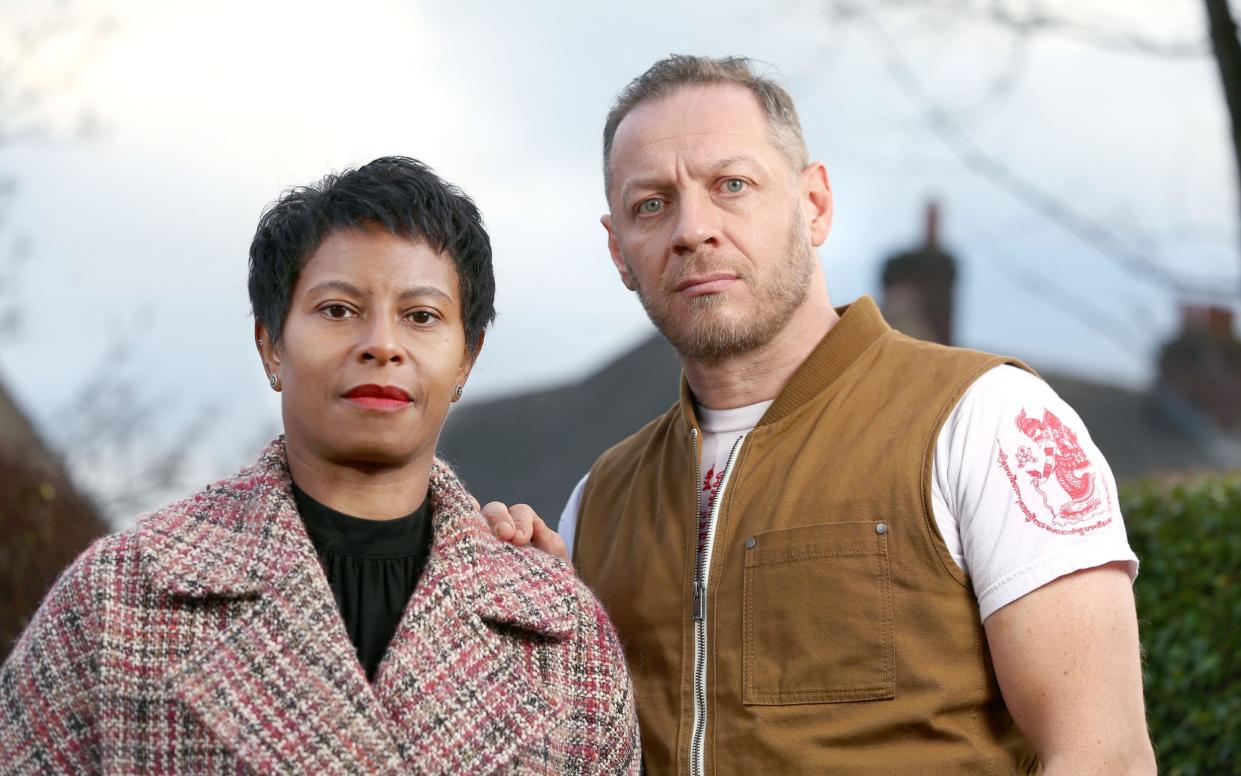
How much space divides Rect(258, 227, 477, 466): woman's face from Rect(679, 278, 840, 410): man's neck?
0.90 metres

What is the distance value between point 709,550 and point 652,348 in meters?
12.8

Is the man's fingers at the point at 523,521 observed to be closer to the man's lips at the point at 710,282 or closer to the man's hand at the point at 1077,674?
the man's lips at the point at 710,282

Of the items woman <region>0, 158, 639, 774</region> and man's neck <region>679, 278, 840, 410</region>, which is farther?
man's neck <region>679, 278, 840, 410</region>

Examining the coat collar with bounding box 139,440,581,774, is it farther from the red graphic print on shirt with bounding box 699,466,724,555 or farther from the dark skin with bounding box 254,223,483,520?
the red graphic print on shirt with bounding box 699,466,724,555

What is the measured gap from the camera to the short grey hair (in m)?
3.35

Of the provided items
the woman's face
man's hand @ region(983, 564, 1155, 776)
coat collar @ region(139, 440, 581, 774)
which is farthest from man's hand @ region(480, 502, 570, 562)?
man's hand @ region(983, 564, 1155, 776)

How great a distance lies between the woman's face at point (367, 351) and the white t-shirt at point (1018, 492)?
1056mm

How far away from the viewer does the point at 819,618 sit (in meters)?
2.83

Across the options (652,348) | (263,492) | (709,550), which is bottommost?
(709,550)

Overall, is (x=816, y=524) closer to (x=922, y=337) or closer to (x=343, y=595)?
(x=343, y=595)

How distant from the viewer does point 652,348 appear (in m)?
15.8

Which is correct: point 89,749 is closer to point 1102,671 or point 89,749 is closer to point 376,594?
point 376,594

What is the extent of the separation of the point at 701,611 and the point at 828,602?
0.29 meters

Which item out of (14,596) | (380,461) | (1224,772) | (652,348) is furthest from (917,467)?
(652,348)
